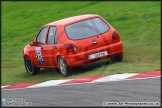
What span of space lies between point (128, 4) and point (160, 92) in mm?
21446

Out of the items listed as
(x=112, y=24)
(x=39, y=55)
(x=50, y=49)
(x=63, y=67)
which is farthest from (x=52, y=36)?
(x=112, y=24)

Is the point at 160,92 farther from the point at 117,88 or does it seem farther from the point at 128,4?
the point at 128,4

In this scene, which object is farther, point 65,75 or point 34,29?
point 34,29

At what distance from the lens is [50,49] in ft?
49.6

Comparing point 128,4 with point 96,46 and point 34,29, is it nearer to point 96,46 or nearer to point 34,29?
point 34,29

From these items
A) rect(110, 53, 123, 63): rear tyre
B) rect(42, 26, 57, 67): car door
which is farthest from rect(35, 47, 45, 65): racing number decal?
rect(110, 53, 123, 63): rear tyre

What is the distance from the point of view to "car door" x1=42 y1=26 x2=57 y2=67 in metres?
15.0

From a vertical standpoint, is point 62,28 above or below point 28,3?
above

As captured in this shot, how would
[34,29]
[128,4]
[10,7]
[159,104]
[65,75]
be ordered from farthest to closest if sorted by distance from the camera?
[10,7], [128,4], [34,29], [65,75], [159,104]

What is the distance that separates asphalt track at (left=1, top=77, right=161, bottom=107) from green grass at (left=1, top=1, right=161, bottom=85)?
1703 millimetres

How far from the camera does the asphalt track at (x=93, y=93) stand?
395 inches

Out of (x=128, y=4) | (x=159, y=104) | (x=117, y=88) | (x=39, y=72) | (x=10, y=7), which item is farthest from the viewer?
(x=10, y=7)

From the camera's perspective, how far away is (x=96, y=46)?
48.2 ft

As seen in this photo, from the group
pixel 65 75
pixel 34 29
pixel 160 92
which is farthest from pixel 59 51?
pixel 34 29
